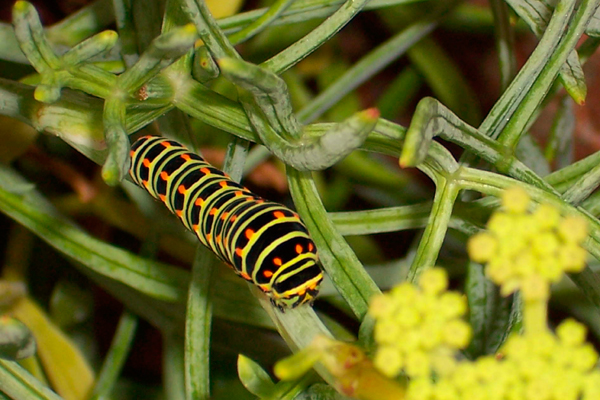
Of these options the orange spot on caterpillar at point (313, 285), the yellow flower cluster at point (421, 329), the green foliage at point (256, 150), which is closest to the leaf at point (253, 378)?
the green foliage at point (256, 150)

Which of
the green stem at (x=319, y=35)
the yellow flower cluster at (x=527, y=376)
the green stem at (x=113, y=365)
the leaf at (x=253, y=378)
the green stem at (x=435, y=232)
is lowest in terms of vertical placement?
the yellow flower cluster at (x=527, y=376)

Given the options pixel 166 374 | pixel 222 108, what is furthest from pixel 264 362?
pixel 222 108

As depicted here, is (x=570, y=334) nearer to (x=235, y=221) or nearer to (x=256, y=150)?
(x=235, y=221)

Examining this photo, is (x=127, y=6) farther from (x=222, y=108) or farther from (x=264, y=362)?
(x=264, y=362)

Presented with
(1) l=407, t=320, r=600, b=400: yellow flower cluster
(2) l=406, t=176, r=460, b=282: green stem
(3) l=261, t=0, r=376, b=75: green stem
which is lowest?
(1) l=407, t=320, r=600, b=400: yellow flower cluster

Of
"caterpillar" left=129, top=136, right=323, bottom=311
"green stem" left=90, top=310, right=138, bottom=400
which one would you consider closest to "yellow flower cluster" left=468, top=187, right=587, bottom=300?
"caterpillar" left=129, top=136, right=323, bottom=311

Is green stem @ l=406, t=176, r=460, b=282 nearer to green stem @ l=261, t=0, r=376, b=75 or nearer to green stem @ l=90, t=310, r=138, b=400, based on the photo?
green stem @ l=261, t=0, r=376, b=75

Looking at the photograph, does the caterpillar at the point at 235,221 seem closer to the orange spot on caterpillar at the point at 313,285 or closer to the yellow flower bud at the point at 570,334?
the orange spot on caterpillar at the point at 313,285
